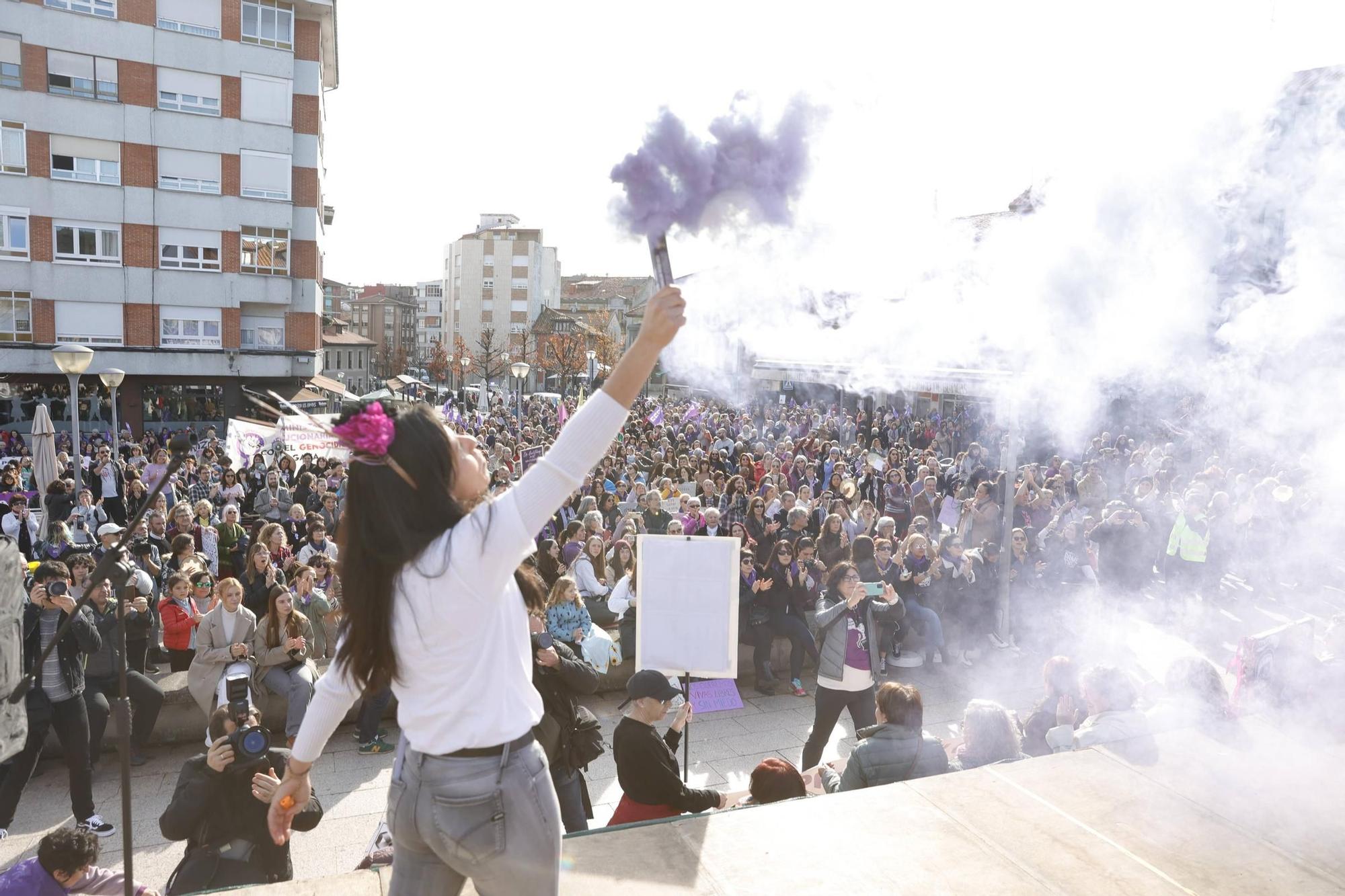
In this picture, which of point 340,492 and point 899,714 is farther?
point 340,492

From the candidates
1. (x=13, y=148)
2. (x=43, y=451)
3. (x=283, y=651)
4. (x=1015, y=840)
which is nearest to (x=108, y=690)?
(x=283, y=651)

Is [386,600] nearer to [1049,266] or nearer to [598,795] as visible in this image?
[598,795]

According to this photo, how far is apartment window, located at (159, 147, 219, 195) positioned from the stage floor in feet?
100

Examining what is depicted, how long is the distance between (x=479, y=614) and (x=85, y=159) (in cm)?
3194

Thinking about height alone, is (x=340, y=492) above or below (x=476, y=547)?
below

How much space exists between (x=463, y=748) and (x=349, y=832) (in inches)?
183

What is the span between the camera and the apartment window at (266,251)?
1130 inches

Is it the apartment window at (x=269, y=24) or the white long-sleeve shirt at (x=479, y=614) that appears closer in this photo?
the white long-sleeve shirt at (x=479, y=614)

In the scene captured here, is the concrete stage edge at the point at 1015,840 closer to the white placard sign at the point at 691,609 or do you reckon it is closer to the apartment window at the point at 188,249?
the white placard sign at the point at 691,609

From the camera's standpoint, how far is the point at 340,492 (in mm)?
12805

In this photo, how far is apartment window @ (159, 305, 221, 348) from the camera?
2805 cm

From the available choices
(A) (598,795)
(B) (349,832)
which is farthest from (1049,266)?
(B) (349,832)

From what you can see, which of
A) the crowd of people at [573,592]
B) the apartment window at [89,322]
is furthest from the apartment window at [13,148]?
the crowd of people at [573,592]

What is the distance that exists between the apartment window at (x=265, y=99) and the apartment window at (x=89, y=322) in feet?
25.2
